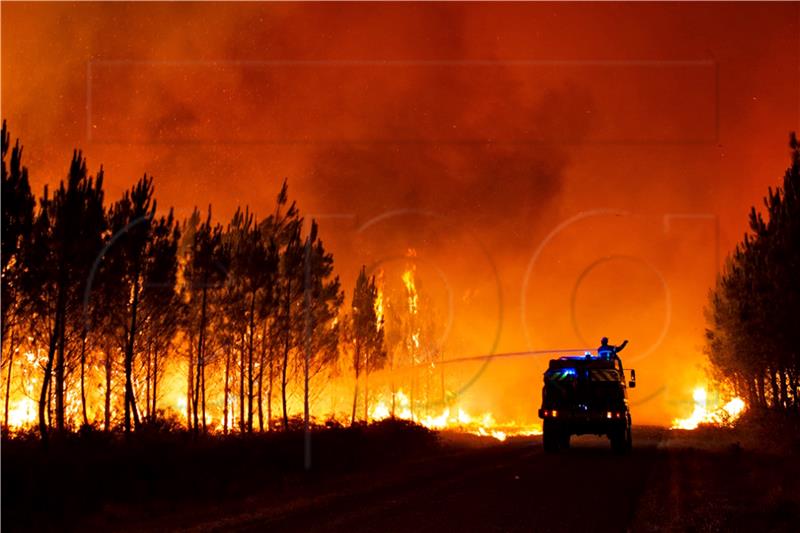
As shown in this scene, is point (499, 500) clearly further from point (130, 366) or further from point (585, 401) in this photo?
point (130, 366)

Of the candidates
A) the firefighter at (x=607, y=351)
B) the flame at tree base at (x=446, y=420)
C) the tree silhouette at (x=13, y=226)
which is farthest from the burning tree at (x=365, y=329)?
the tree silhouette at (x=13, y=226)

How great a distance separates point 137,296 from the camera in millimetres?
33375

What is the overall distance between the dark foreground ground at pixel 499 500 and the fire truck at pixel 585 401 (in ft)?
11.9

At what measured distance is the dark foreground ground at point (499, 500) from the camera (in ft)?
50.4

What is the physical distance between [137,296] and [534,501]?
2062cm

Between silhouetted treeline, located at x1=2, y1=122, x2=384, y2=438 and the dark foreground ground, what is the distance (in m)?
8.28

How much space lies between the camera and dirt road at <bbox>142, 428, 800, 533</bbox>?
1527 cm

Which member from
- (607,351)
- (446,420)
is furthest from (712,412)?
(607,351)

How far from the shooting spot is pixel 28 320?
30.7 m

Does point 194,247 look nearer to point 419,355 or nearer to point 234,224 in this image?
point 234,224

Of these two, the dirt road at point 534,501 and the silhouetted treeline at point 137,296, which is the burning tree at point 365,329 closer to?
the silhouetted treeline at point 137,296

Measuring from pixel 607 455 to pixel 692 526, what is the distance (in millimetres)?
18304

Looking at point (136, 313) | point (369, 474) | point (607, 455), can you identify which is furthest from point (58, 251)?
point (607, 455)

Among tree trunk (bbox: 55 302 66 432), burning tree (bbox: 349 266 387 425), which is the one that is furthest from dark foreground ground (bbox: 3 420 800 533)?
burning tree (bbox: 349 266 387 425)
